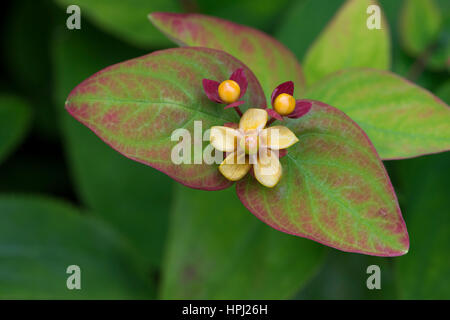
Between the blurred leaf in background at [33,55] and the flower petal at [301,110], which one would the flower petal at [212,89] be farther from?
the blurred leaf in background at [33,55]

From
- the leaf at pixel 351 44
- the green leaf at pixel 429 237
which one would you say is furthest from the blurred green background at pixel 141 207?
the leaf at pixel 351 44

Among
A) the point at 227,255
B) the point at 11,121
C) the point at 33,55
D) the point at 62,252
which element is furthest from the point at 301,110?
the point at 33,55

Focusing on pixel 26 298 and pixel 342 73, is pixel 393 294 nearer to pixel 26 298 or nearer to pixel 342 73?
pixel 342 73

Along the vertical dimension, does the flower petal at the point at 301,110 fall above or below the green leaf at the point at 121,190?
below

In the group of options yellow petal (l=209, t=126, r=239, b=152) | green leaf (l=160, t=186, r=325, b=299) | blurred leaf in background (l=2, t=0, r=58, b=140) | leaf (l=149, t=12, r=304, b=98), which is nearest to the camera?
yellow petal (l=209, t=126, r=239, b=152)

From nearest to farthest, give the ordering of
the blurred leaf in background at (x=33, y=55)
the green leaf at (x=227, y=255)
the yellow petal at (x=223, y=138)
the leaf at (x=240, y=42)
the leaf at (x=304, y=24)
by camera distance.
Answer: the yellow petal at (x=223, y=138)
the leaf at (x=240, y=42)
the green leaf at (x=227, y=255)
the leaf at (x=304, y=24)
the blurred leaf in background at (x=33, y=55)

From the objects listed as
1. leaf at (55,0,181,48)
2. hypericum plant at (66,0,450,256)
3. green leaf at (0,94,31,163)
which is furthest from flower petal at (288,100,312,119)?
green leaf at (0,94,31,163)

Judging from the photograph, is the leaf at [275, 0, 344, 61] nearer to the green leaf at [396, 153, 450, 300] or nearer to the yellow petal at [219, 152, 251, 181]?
the green leaf at [396, 153, 450, 300]
